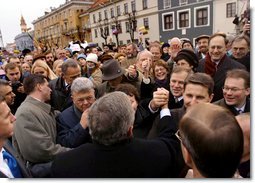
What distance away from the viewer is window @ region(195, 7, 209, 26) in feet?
44.6

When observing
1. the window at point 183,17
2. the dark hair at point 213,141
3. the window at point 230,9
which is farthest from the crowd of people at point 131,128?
the window at point 230,9

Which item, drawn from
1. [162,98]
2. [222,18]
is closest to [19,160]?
[162,98]

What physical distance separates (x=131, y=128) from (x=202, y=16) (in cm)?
1446

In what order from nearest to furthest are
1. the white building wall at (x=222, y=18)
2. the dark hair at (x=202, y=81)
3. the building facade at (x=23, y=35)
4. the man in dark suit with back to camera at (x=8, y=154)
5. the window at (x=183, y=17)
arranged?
the man in dark suit with back to camera at (x=8, y=154) < the dark hair at (x=202, y=81) < the building facade at (x=23, y=35) < the window at (x=183, y=17) < the white building wall at (x=222, y=18)

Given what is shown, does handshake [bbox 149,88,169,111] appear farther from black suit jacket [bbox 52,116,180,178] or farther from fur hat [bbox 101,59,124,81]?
fur hat [bbox 101,59,124,81]

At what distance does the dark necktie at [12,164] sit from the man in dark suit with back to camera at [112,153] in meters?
0.38

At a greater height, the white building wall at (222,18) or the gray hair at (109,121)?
the white building wall at (222,18)

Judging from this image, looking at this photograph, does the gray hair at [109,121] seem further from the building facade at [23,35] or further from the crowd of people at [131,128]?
the building facade at [23,35]

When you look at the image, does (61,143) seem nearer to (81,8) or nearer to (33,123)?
(33,123)

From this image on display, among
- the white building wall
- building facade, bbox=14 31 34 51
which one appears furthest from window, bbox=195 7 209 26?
building facade, bbox=14 31 34 51

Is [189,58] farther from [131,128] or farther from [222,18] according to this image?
[222,18]

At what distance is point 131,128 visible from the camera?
1073 mm

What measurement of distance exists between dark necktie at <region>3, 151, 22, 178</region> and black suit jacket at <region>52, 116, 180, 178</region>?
1.21 feet

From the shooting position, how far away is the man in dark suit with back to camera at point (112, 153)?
989 millimetres
